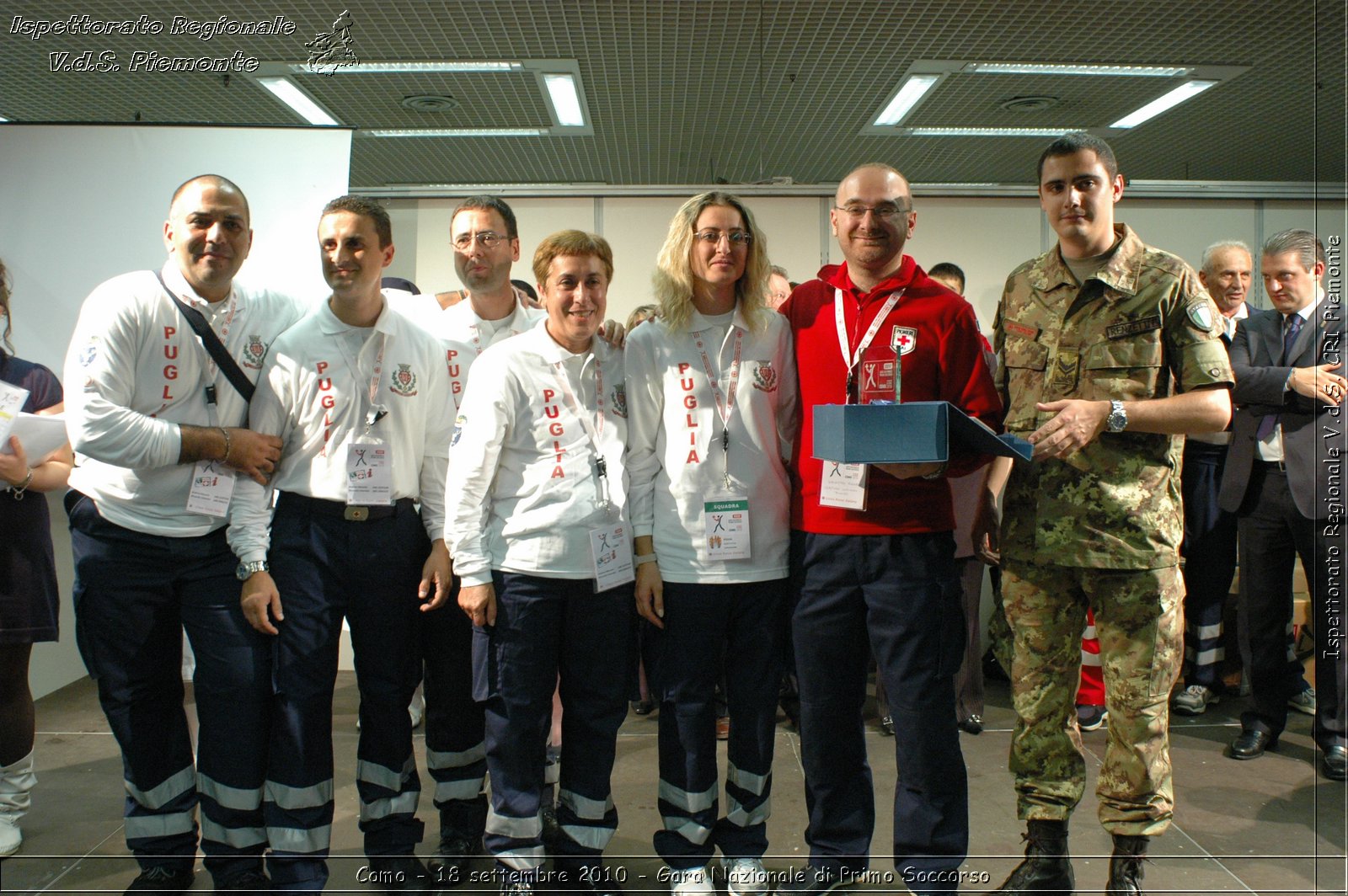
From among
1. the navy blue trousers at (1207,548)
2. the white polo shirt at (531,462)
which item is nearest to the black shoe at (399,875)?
the white polo shirt at (531,462)

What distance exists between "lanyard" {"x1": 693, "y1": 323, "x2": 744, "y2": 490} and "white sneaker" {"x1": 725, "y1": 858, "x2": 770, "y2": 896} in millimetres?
1026

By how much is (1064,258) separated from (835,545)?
1025 mm

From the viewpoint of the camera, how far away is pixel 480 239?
2715 millimetres

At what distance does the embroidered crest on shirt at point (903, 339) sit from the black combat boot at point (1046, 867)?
1330mm

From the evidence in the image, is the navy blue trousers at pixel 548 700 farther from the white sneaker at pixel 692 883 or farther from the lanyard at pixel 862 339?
the lanyard at pixel 862 339

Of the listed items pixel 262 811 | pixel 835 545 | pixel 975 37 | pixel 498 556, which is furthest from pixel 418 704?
pixel 975 37

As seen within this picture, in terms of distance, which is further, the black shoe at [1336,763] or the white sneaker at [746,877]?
the black shoe at [1336,763]

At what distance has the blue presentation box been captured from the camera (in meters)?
1.91

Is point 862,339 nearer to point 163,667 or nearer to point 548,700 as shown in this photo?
point 548,700

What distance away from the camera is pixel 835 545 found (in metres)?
2.23

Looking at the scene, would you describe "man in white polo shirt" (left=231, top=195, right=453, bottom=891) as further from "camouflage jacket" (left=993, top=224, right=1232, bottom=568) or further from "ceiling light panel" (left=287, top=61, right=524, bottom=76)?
"ceiling light panel" (left=287, top=61, right=524, bottom=76)

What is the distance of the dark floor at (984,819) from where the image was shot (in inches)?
100.0

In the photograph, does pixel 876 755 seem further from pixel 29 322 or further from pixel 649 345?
pixel 29 322

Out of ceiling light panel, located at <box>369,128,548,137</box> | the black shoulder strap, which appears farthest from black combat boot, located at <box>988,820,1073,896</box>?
ceiling light panel, located at <box>369,128,548,137</box>
